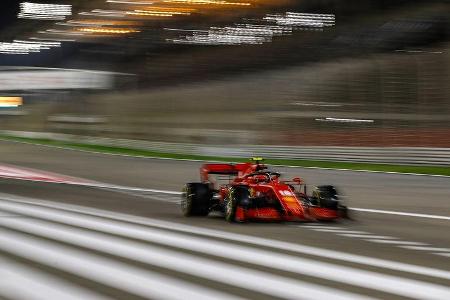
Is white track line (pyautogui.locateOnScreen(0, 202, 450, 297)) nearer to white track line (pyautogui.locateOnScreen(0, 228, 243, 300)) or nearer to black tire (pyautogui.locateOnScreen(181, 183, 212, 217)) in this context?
white track line (pyautogui.locateOnScreen(0, 228, 243, 300))

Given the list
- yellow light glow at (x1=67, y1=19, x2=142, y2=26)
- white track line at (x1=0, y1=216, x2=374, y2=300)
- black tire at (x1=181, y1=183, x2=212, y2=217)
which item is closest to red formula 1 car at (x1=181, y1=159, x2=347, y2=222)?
black tire at (x1=181, y1=183, x2=212, y2=217)

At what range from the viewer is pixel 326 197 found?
30.6ft

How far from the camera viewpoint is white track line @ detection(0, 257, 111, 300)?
450 centimetres

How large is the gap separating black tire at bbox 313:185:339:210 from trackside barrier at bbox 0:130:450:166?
12.0 metres

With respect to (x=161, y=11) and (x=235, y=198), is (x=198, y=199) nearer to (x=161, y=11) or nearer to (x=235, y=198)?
(x=235, y=198)

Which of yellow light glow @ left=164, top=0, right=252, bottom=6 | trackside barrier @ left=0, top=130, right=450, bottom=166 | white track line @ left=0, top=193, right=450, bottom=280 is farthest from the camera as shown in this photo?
yellow light glow @ left=164, top=0, right=252, bottom=6

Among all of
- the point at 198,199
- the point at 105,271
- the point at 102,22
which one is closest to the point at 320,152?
the point at 198,199

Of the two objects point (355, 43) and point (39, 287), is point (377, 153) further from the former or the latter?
point (39, 287)

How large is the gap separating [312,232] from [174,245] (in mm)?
1916

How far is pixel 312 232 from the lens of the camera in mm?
8234

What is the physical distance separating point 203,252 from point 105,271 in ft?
4.06

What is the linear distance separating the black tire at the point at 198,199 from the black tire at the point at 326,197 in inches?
54.4

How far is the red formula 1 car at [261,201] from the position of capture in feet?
29.4

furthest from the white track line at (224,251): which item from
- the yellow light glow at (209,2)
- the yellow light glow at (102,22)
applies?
the yellow light glow at (102,22)
